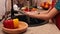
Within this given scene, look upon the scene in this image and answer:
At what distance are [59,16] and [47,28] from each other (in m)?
0.14

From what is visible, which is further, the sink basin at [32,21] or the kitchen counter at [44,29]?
the sink basin at [32,21]

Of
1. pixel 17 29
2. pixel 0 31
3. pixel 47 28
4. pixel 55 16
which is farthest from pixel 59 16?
pixel 0 31

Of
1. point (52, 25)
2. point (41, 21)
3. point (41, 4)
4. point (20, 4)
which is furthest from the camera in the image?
point (41, 4)

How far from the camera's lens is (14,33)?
860 mm

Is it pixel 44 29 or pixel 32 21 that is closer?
pixel 44 29

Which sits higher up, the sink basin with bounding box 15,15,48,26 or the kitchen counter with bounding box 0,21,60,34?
the sink basin with bounding box 15,15,48,26

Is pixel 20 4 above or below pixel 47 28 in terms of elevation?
above

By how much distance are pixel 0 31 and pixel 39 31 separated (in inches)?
11.5

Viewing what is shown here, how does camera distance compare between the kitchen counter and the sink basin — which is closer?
the kitchen counter

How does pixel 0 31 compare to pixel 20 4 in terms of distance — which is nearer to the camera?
pixel 0 31

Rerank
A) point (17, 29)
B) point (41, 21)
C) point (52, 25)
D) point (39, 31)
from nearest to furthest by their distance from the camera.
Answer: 1. point (17, 29)
2. point (39, 31)
3. point (52, 25)
4. point (41, 21)

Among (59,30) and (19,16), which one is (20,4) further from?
(59,30)

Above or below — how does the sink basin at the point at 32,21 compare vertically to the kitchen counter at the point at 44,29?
above

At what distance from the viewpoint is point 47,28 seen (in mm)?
1015
